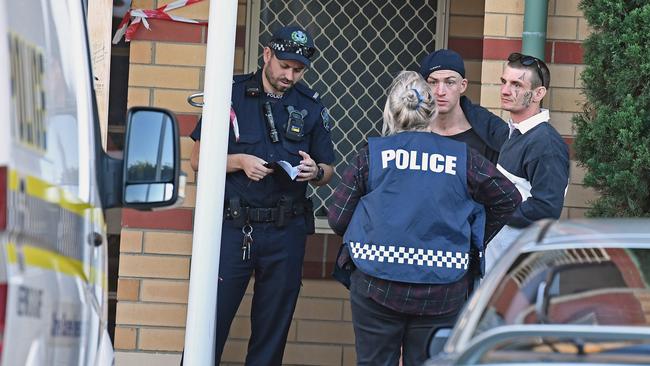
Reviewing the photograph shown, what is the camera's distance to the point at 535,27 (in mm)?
7031

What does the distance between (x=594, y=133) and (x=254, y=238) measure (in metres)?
1.65

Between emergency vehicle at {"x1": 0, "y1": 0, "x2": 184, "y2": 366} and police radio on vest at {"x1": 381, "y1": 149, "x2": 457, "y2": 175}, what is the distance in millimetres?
1381

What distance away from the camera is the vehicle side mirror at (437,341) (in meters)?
4.03

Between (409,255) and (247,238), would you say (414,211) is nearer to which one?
(409,255)

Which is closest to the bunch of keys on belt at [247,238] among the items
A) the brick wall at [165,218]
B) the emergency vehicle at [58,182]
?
the brick wall at [165,218]

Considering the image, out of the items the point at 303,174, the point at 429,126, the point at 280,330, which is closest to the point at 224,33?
the point at 429,126

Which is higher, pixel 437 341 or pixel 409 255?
pixel 409 255

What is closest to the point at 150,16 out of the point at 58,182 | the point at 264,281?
the point at 264,281

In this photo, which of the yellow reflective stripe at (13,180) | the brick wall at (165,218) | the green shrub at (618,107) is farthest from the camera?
the brick wall at (165,218)

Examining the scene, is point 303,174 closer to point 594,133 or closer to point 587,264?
point 594,133

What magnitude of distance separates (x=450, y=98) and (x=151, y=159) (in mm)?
2692

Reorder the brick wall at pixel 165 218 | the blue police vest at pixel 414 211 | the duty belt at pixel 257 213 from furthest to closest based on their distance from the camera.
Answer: the brick wall at pixel 165 218
the duty belt at pixel 257 213
the blue police vest at pixel 414 211

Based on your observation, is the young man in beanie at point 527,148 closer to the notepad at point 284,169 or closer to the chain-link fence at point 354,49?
the notepad at point 284,169

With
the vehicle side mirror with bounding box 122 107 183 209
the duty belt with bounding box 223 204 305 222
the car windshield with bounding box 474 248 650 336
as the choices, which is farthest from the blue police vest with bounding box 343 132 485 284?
the car windshield with bounding box 474 248 650 336
